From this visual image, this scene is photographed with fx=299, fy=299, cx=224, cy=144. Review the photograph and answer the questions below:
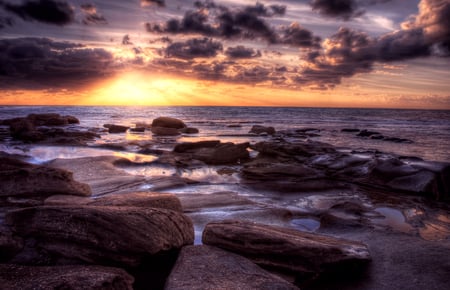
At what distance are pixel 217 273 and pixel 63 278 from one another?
4.30ft

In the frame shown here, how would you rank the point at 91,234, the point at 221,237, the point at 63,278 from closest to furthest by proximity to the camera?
the point at 63,278, the point at 91,234, the point at 221,237

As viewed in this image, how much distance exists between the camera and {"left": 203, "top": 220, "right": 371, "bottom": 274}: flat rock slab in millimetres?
3090

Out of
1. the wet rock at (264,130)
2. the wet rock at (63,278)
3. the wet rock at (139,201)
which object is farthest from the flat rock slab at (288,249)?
the wet rock at (264,130)

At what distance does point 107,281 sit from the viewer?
2391 mm

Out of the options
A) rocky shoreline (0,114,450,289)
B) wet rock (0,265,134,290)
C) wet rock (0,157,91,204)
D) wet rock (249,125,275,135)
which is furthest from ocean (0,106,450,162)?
wet rock (0,265,134,290)

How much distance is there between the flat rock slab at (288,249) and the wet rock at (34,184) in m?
3.24

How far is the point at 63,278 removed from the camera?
95.1 inches

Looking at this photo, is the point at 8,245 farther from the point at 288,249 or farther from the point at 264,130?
the point at 264,130

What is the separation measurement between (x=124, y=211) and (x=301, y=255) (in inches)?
76.5

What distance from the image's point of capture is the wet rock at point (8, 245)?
115 inches

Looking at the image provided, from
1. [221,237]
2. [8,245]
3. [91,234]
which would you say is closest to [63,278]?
[91,234]

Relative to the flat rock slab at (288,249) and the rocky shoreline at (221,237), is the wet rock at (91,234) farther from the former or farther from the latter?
the flat rock slab at (288,249)

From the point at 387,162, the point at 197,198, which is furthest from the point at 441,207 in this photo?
the point at 197,198

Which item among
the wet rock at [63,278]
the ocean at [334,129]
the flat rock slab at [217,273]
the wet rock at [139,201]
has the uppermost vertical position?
the wet rock at [139,201]
